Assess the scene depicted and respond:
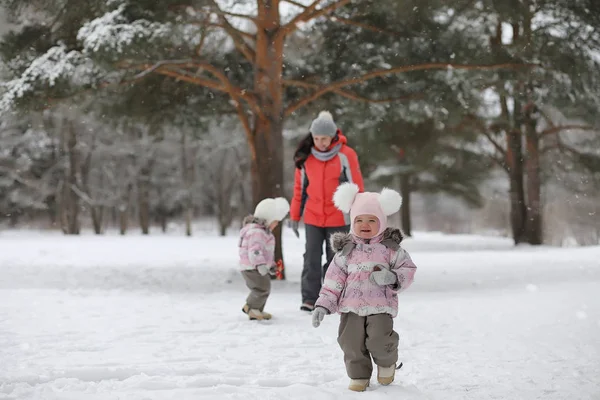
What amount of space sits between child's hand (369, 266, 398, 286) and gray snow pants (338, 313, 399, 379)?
208mm

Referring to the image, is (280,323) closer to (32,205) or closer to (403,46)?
(403,46)

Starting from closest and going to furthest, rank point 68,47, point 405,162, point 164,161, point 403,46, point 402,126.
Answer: point 68,47, point 403,46, point 402,126, point 405,162, point 164,161

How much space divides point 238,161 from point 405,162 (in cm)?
1187

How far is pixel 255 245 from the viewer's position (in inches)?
233

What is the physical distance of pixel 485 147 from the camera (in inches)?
882

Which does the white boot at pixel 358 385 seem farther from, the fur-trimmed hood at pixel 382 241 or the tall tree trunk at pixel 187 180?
the tall tree trunk at pixel 187 180

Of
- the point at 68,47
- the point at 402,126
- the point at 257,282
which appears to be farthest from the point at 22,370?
the point at 402,126

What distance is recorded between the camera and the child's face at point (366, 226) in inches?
146

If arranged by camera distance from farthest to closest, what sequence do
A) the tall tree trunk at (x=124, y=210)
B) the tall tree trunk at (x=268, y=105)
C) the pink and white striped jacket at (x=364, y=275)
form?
the tall tree trunk at (x=124, y=210) → the tall tree trunk at (x=268, y=105) → the pink and white striped jacket at (x=364, y=275)

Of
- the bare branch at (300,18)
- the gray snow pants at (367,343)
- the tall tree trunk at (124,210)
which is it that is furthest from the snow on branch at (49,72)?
the tall tree trunk at (124,210)

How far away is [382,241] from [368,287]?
31 centimetres

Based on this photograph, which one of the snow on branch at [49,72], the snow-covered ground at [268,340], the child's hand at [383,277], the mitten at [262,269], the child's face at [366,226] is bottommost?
the snow-covered ground at [268,340]

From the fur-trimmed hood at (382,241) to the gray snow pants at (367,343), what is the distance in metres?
0.41

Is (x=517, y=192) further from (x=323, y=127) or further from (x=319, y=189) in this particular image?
(x=323, y=127)
